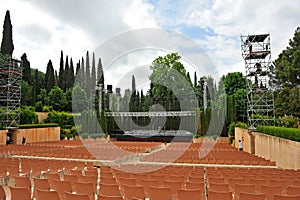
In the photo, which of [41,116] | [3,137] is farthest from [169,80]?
[3,137]

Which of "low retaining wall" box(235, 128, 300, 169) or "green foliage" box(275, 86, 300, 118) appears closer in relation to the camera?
"low retaining wall" box(235, 128, 300, 169)

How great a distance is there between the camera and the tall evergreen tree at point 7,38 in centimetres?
4144

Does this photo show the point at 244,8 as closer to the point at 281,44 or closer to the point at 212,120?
the point at 212,120

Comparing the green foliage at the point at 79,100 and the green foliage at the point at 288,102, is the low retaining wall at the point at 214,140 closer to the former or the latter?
the green foliage at the point at 288,102

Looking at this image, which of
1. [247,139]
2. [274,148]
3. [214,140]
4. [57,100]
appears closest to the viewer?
[274,148]

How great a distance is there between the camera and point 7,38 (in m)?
41.6

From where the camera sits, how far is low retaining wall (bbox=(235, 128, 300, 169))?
37.5 feet

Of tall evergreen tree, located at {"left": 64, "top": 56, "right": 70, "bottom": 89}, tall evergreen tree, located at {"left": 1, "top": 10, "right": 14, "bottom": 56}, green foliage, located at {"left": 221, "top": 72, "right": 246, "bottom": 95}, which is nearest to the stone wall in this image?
tall evergreen tree, located at {"left": 1, "top": 10, "right": 14, "bottom": 56}

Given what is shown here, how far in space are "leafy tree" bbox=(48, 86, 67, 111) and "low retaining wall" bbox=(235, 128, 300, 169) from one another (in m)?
30.4

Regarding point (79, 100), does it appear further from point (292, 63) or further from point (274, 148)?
point (274, 148)

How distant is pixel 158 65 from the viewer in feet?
159

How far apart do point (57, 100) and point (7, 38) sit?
37.4ft

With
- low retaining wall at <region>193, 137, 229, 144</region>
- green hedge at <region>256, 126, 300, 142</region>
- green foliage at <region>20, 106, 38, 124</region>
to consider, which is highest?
green foliage at <region>20, 106, 38, 124</region>

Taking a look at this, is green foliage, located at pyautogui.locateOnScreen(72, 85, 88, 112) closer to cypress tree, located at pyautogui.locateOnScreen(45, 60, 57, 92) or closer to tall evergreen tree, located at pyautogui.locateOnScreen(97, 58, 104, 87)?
tall evergreen tree, located at pyautogui.locateOnScreen(97, 58, 104, 87)
